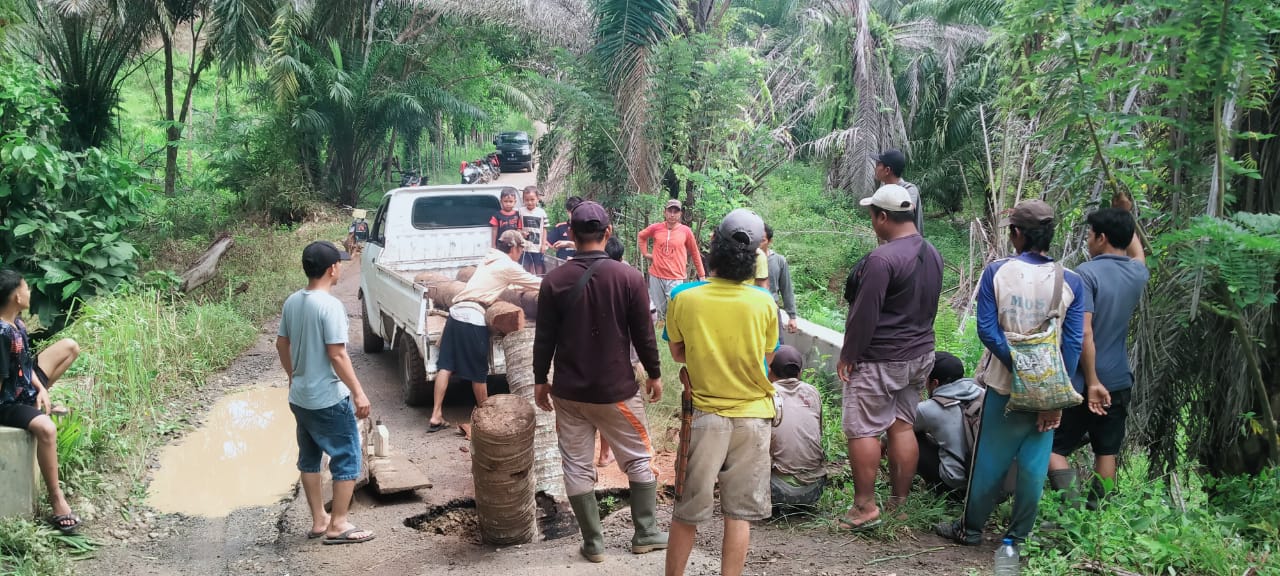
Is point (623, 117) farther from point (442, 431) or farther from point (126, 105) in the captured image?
point (126, 105)

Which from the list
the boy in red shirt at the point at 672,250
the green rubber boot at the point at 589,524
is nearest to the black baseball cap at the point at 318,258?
the green rubber boot at the point at 589,524

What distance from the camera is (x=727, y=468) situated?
371 cm

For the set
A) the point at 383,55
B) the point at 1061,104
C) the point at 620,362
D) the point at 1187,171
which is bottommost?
the point at 620,362

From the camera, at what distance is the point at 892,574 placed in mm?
4125

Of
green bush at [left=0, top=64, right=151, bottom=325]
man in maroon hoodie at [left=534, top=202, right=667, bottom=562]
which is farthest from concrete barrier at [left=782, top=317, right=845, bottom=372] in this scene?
green bush at [left=0, top=64, right=151, bottom=325]


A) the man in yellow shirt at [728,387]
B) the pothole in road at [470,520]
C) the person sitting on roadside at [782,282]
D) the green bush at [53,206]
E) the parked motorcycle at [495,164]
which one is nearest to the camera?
the man in yellow shirt at [728,387]

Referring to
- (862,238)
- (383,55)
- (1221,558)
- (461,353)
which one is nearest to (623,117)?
(461,353)

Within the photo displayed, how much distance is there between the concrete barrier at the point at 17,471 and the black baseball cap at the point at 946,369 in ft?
15.9

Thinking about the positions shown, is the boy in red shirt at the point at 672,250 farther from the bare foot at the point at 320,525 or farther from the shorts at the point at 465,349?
the bare foot at the point at 320,525

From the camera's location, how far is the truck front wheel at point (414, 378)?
25.4ft

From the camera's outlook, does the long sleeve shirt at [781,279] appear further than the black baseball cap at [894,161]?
Yes

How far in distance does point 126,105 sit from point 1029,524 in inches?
1253

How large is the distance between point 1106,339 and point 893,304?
0.97 meters

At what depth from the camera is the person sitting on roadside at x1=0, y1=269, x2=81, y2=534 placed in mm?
4853
